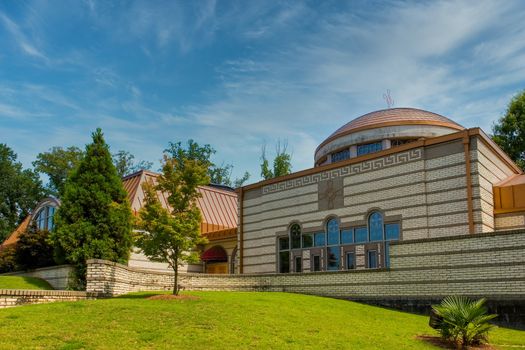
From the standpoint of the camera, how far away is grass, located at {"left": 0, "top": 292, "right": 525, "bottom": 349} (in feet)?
37.8

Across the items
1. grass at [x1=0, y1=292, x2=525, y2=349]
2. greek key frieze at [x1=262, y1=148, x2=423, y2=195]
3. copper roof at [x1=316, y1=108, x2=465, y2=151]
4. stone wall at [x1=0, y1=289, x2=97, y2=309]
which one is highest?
copper roof at [x1=316, y1=108, x2=465, y2=151]

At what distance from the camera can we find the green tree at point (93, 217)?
23094 millimetres

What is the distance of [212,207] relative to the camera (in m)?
39.9

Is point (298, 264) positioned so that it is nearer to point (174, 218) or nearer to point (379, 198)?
point (379, 198)

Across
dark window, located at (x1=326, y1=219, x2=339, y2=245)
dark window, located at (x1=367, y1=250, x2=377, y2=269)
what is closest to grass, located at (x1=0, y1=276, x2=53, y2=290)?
dark window, located at (x1=326, y1=219, x2=339, y2=245)

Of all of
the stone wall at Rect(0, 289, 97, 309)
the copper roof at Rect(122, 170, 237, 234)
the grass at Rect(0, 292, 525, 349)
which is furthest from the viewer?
the copper roof at Rect(122, 170, 237, 234)

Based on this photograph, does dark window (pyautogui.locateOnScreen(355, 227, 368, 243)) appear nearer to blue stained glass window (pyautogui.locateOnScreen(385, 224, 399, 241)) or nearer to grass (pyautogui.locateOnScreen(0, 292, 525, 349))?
blue stained glass window (pyautogui.locateOnScreen(385, 224, 399, 241))

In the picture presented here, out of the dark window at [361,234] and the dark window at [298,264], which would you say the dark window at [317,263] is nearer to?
the dark window at [298,264]

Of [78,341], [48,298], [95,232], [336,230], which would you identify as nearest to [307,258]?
[336,230]

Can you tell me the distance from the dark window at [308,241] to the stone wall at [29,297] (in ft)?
39.8

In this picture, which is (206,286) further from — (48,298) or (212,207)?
(212,207)

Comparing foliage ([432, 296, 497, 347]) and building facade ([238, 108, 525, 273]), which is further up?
building facade ([238, 108, 525, 273])

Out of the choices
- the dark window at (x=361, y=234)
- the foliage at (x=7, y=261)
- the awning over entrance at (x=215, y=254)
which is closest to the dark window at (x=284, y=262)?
the dark window at (x=361, y=234)

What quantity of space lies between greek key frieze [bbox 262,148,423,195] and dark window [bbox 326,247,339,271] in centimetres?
353
